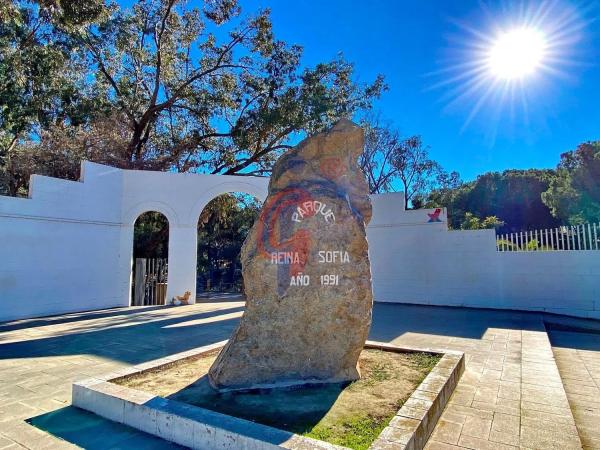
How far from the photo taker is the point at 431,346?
19.9ft

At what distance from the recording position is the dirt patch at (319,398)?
2967 mm

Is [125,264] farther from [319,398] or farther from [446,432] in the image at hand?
[446,432]

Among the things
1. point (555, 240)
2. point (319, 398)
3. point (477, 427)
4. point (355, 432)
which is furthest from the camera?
point (555, 240)

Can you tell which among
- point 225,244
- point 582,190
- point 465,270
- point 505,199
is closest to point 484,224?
point 582,190

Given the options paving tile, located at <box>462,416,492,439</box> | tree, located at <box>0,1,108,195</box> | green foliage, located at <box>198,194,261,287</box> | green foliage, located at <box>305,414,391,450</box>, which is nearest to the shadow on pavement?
green foliage, located at <box>305,414,391,450</box>

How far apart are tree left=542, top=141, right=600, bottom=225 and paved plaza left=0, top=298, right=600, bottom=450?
8.73 m

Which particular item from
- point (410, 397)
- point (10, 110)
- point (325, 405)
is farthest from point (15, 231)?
point (410, 397)

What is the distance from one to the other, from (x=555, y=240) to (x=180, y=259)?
9.95m

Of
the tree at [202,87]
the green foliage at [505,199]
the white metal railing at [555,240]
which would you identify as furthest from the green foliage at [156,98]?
the green foliage at [505,199]

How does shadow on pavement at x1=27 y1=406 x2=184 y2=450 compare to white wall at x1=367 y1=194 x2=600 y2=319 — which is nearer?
shadow on pavement at x1=27 y1=406 x2=184 y2=450

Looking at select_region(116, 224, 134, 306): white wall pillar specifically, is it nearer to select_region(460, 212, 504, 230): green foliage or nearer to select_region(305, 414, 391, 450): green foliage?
select_region(305, 414, 391, 450): green foliage

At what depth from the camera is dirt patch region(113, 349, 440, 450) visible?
9.73 ft

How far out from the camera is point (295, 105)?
13.6 meters

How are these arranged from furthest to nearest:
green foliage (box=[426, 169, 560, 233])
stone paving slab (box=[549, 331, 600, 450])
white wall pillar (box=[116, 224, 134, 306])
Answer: green foliage (box=[426, 169, 560, 233]), white wall pillar (box=[116, 224, 134, 306]), stone paving slab (box=[549, 331, 600, 450])
